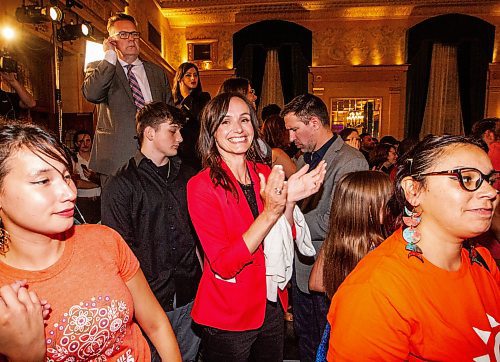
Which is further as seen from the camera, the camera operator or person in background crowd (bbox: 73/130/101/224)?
person in background crowd (bbox: 73/130/101/224)

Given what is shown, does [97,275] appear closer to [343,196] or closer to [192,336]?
[343,196]

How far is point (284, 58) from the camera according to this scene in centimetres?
1144

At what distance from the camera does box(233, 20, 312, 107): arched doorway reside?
11.2 meters

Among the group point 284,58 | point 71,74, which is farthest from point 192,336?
point 284,58

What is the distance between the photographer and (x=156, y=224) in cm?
214

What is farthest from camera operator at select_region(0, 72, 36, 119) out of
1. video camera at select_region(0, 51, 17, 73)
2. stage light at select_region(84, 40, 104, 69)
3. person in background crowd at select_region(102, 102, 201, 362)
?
person in background crowd at select_region(102, 102, 201, 362)

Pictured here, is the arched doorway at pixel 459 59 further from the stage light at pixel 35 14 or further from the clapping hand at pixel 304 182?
the clapping hand at pixel 304 182

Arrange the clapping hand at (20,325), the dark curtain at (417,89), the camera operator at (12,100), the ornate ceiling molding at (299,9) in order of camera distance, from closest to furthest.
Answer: the clapping hand at (20,325) < the camera operator at (12,100) < the ornate ceiling molding at (299,9) < the dark curtain at (417,89)

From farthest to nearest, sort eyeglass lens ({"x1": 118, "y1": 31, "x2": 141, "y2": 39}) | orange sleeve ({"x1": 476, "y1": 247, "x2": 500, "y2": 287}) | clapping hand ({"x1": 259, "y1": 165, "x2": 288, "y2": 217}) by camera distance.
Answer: eyeglass lens ({"x1": 118, "y1": 31, "x2": 141, "y2": 39}) < clapping hand ({"x1": 259, "y1": 165, "x2": 288, "y2": 217}) < orange sleeve ({"x1": 476, "y1": 247, "x2": 500, "y2": 287})

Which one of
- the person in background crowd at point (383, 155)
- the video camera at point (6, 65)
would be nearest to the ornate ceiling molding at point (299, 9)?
the person in background crowd at point (383, 155)

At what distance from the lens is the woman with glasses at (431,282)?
44.1 inches

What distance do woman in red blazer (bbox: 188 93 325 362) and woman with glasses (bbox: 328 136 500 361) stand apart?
17.1 inches

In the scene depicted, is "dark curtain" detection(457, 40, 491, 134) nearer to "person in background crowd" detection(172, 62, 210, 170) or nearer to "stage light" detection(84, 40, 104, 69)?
"person in background crowd" detection(172, 62, 210, 170)

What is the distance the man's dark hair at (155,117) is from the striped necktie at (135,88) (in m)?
0.47
